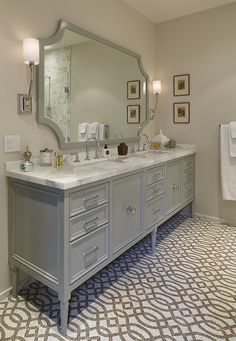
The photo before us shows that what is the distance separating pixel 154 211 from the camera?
2570 millimetres

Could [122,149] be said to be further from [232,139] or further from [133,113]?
[232,139]

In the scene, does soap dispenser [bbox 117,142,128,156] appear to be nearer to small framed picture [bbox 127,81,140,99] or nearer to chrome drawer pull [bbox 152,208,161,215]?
chrome drawer pull [bbox 152,208,161,215]

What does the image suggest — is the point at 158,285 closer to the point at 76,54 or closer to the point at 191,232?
the point at 191,232

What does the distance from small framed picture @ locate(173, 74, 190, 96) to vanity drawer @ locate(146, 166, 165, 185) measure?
1.28m

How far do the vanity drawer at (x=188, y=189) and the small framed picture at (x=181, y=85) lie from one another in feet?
3.59

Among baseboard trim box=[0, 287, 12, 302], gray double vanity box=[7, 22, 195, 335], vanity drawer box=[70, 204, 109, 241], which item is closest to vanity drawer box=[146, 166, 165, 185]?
gray double vanity box=[7, 22, 195, 335]

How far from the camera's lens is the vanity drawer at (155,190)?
8.07 feet

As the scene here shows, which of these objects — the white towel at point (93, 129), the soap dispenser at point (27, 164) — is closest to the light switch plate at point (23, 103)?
the soap dispenser at point (27, 164)

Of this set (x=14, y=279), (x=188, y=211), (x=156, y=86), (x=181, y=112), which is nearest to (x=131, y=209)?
(x=14, y=279)

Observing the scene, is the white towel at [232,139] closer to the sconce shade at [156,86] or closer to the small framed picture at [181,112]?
the small framed picture at [181,112]

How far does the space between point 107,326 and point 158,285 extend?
568mm

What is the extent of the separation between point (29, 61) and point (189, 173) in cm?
224

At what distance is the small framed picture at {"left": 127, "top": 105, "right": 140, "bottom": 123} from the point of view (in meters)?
3.07

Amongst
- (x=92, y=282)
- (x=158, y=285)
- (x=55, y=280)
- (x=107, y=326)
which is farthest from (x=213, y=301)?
(x=55, y=280)
